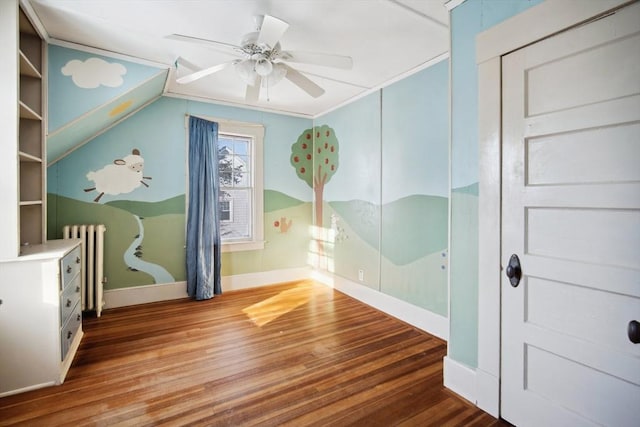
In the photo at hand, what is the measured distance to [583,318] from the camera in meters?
1.46

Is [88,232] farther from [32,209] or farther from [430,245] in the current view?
[430,245]

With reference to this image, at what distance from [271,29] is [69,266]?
2.34 metres

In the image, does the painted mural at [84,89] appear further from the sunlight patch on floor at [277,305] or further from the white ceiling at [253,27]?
the sunlight patch on floor at [277,305]

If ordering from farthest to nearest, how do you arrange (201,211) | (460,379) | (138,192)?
(201,211) < (138,192) < (460,379)

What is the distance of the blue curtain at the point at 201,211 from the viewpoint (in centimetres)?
392

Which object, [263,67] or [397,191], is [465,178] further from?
[263,67]

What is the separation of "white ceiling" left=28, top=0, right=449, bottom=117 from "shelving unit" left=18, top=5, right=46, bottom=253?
21 cm

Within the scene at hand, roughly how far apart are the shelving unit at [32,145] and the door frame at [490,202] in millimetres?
3287

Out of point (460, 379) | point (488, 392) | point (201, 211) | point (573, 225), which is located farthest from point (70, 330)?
point (573, 225)

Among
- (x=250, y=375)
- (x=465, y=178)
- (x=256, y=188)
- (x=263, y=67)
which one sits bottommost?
(x=250, y=375)

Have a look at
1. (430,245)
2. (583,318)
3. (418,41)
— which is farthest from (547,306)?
(418,41)

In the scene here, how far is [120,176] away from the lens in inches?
143

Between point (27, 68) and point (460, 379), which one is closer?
point (460, 379)

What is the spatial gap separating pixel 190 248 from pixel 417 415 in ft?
10.5
